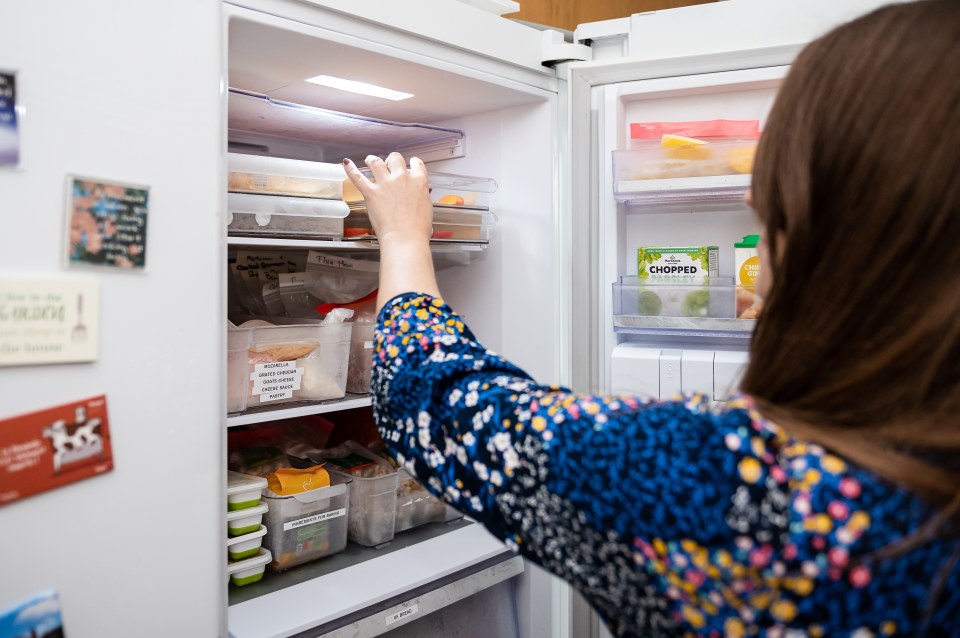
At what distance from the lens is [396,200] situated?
1.16m

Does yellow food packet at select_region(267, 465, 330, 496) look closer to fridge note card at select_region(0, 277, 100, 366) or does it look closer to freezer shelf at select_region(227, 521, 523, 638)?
freezer shelf at select_region(227, 521, 523, 638)

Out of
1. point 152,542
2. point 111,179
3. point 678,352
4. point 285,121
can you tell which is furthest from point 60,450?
point 678,352

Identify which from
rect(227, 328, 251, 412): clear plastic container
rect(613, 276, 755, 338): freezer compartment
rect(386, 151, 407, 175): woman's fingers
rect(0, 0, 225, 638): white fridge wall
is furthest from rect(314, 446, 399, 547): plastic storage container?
rect(386, 151, 407, 175): woman's fingers

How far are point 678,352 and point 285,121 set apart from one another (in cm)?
90

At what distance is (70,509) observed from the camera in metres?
0.97

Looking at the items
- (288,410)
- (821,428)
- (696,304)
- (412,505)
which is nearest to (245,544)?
(288,410)

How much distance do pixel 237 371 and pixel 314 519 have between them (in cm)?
36

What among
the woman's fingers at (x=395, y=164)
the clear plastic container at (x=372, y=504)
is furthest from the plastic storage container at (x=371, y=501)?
the woman's fingers at (x=395, y=164)

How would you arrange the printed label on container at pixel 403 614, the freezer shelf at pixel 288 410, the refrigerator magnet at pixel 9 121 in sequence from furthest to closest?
the printed label on container at pixel 403 614, the freezer shelf at pixel 288 410, the refrigerator magnet at pixel 9 121

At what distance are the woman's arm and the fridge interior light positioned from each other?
0.87 feet

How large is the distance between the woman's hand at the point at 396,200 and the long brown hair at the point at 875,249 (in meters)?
0.58

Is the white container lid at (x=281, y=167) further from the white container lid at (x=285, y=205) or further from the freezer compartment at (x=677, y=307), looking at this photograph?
the freezer compartment at (x=677, y=307)

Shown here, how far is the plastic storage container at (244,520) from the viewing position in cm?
134

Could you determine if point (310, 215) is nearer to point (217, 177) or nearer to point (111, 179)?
point (217, 177)
